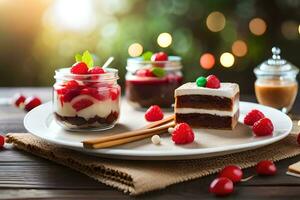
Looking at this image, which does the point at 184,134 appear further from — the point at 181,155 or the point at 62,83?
the point at 62,83

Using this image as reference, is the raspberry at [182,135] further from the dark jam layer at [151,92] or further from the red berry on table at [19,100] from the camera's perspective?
the red berry on table at [19,100]

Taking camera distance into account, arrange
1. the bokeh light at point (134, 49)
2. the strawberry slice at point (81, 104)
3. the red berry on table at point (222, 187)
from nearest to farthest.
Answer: the red berry on table at point (222, 187) → the strawberry slice at point (81, 104) → the bokeh light at point (134, 49)

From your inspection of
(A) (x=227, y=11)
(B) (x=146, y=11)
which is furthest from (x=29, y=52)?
(A) (x=227, y=11)

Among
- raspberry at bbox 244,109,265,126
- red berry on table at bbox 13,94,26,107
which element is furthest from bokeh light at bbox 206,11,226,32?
raspberry at bbox 244,109,265,126

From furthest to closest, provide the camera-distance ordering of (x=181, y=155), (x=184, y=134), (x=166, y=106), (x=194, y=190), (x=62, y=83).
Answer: (x=166, y=106) → (x=62, y=83) → (x=184, y=134) → (x=181, y=155) → (x=194, y=190)

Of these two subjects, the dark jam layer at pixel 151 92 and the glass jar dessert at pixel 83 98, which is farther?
the dark jam layer at pixel 151 92

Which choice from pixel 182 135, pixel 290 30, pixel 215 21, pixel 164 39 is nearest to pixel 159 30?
pixel 164 39

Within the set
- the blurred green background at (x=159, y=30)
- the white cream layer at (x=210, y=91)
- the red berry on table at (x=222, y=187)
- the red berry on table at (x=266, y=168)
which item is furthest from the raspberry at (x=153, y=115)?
the blurred green background at (x=159, y=30)
